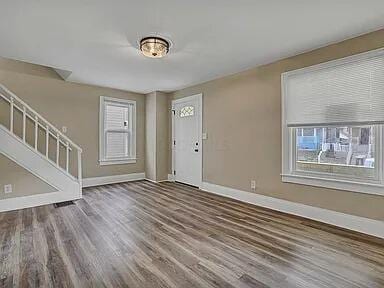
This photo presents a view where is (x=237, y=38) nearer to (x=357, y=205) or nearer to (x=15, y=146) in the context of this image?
(x=357, y=205)

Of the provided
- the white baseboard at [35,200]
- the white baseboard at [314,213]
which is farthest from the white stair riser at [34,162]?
the white baseboard at [314,213]

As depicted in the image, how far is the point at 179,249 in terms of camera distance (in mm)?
2262

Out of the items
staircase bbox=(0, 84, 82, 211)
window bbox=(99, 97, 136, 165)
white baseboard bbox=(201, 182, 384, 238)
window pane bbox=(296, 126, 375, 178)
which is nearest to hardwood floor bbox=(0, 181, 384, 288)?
white baseboard bbox=(201, 182, 384, 238)

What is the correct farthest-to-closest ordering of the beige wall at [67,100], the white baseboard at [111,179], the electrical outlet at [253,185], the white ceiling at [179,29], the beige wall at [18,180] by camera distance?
the white baseboard at [111,179] < the beige wall at [67,100] < the electrical outlet at [253,185] < the beige wall at [18,180] < the white ceiling at [179,29]

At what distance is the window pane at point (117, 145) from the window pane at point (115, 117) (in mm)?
195

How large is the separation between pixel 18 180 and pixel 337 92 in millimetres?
4919

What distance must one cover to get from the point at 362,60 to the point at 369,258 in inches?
85.9

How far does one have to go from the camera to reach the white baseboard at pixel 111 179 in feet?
17.1

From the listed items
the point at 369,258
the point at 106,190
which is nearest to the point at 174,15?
the point at 369,258

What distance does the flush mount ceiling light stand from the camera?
270cm

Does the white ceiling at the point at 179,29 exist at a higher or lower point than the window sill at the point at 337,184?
higher

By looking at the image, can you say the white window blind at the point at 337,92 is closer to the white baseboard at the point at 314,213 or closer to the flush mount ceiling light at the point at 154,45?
the white baseboard at the point at 314,213

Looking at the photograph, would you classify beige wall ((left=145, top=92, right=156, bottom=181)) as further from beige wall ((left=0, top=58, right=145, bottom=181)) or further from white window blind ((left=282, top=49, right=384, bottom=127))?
white window blind ((left=282, top=49, right=384, bottom=127))

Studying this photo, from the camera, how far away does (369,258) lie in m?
2.08
